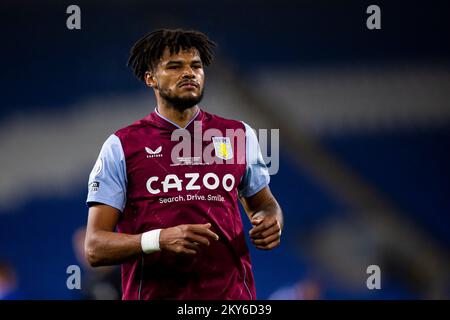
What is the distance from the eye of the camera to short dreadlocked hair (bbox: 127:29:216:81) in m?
2.40

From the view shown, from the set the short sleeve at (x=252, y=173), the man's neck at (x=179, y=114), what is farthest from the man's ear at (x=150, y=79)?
the short sleeve at (x=252, y=173)

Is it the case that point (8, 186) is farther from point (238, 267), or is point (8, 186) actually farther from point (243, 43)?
point (238, 267)

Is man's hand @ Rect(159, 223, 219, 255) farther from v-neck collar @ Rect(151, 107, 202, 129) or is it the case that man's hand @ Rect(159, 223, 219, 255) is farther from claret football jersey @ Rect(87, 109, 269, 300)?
v-neck collar @ Rect(151, 107, 202, 129)

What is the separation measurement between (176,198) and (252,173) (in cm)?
32

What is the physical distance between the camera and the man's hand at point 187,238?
1961 mm

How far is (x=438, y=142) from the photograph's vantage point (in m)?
4.02

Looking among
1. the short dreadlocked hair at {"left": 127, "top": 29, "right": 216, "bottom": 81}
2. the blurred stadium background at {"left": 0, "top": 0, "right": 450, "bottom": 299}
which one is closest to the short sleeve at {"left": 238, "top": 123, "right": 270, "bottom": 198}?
the short dreadlocked hair at {"left": 127, "top": 29, "right": 216, "bottom": 81}

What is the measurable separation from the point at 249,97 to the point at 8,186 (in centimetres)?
147

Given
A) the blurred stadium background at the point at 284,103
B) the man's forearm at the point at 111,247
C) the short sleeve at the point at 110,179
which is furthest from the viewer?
the blurred stadium background at the point at 284,103

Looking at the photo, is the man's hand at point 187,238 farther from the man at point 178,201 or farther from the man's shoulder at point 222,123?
the man's shoulder at point 222,123

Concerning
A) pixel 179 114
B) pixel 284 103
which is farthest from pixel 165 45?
pixel 284 103

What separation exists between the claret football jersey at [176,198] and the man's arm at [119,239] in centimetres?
5

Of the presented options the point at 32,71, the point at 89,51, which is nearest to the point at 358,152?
the point at 89,51

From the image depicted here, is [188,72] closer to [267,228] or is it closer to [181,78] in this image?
[181,78]
